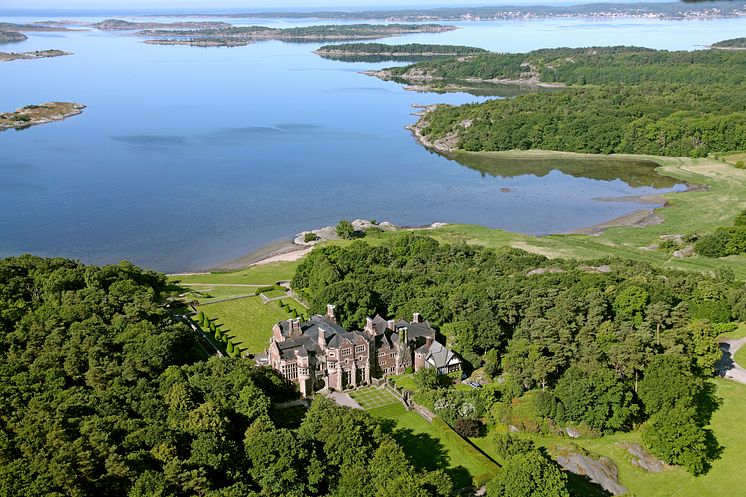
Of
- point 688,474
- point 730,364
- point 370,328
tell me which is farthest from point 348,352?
point 730,364

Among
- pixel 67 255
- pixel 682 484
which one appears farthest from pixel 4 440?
pixel 67 255

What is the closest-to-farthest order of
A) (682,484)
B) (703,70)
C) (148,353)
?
(682,484)
(148,353)
(703,70)

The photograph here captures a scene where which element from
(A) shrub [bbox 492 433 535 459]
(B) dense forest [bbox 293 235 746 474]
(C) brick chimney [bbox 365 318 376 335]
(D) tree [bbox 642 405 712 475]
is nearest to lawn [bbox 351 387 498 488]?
(A) shrub [bbox 492 433 535 459]

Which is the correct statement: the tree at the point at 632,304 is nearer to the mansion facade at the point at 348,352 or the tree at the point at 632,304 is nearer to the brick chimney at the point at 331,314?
the mansion facade at the point at 348,352

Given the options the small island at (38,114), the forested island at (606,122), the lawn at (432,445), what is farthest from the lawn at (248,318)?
the small island at (38,114)

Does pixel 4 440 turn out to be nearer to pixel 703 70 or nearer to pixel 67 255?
pixel 67 255
